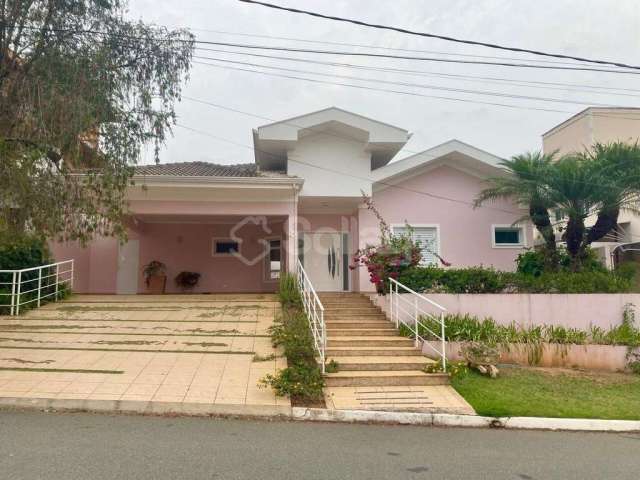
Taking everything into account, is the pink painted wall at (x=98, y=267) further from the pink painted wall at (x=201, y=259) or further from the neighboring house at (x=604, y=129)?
the neighboring house at (x=604, y=129)

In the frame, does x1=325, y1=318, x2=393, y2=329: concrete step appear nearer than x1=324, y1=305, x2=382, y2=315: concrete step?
Yes

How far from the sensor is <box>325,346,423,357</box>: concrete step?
8875 millimetres

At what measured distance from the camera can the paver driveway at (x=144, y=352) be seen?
271 inches

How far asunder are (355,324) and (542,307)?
4052mm

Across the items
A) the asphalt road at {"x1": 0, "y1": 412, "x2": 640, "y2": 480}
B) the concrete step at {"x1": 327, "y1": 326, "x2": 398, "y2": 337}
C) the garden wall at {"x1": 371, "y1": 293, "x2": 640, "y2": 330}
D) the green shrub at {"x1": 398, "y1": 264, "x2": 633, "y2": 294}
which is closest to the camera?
the asphalt road at {"x1": 0, "y1": 412, "x2": 640, "y2": 480}

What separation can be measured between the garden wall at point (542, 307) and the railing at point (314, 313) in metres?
2.34

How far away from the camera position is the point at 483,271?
11.0 metres

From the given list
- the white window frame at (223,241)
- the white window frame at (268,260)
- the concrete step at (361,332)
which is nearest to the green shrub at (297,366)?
the concrete step at (361,332)

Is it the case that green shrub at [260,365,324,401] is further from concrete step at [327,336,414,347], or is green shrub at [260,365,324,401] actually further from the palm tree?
the palm tree

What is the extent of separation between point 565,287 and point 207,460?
29.5 ft

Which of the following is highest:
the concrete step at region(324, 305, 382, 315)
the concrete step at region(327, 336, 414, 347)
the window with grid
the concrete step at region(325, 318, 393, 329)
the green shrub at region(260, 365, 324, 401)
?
the window with grid

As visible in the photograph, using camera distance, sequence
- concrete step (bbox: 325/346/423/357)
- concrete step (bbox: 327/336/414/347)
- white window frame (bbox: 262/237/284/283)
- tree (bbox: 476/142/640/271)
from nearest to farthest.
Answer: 1. concrete step (bbox: 325/346/423/357)
2. concrete step (bbox: 327/336/414/347)
3. tree (bbox: 476/142/640/271)
4. white window frame (bbox: 262/237/284/283)

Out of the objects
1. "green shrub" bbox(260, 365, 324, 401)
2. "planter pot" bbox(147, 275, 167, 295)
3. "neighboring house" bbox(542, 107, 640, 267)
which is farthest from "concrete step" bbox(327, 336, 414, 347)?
"neighboring house" bbox(542, 107, 640, 267)

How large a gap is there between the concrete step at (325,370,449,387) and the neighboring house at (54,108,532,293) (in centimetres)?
603
